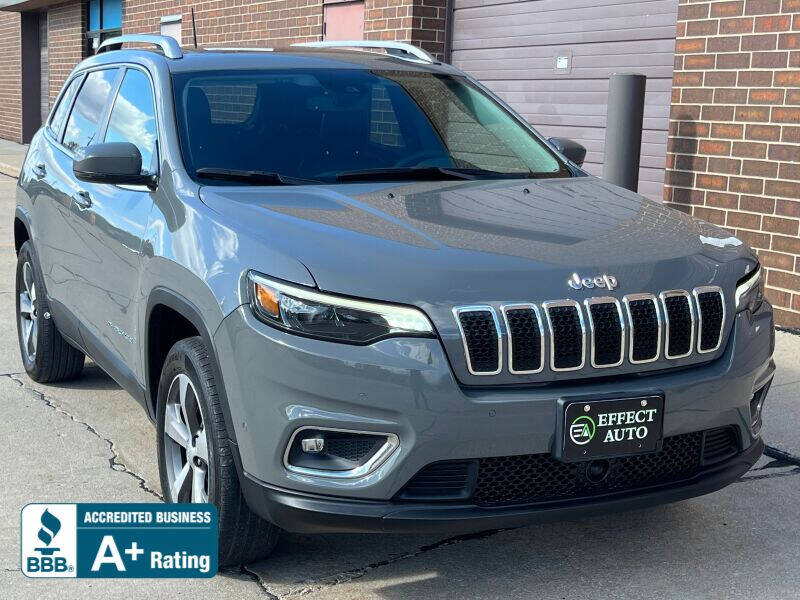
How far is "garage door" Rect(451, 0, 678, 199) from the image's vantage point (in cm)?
895

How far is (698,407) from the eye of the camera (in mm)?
3383

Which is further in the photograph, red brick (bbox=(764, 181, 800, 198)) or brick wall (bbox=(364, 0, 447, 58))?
brick wall (bbox=(364, 0, 447, 58))

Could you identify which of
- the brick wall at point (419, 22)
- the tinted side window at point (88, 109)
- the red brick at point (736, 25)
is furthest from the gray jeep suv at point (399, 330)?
the brick wall at point (419, 22)

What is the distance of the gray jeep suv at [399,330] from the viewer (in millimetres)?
3111

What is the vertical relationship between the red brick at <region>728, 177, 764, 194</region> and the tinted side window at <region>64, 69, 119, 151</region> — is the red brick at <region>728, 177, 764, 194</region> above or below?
below

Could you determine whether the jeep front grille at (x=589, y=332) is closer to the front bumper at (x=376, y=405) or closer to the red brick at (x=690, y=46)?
the front bumper at (x=376, y=405)

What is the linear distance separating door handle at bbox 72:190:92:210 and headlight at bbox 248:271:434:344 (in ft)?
6.43

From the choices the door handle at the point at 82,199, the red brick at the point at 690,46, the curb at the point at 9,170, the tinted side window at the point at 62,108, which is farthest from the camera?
the curb at the point at 9,170

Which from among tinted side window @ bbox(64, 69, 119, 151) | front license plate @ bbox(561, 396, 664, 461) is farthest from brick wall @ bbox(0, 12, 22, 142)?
front license plate @ bbox(561, 396, 664, 461)

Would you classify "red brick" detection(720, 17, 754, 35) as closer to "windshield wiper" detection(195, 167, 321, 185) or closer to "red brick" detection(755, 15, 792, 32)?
"red brick" detection(755, 15, 792, 32)

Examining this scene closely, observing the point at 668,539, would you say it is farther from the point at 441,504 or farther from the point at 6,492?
the point at 6,492

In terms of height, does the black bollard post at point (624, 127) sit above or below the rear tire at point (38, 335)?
above

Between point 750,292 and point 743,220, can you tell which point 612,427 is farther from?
point 743,220

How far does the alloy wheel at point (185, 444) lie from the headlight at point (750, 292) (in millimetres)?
1832
